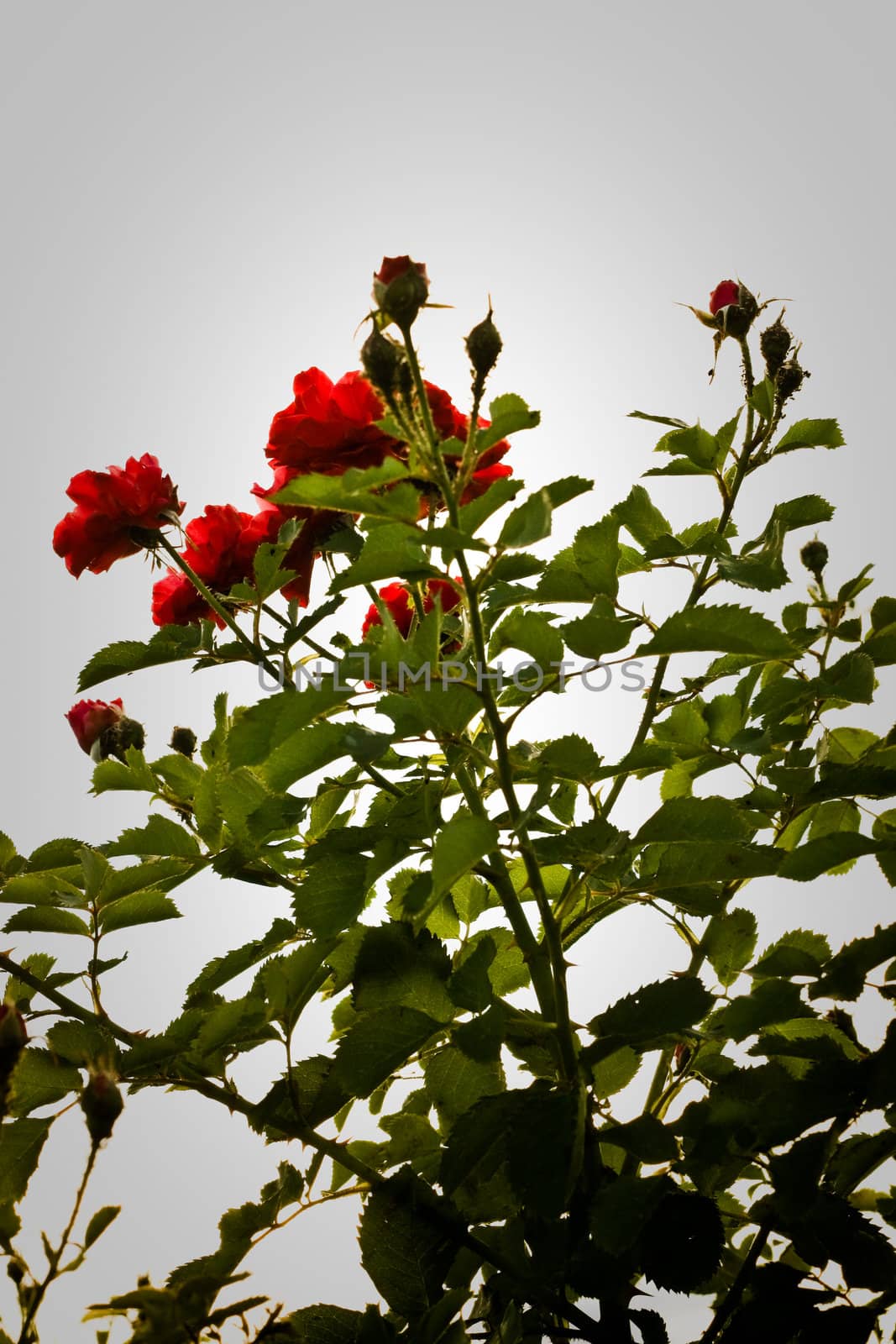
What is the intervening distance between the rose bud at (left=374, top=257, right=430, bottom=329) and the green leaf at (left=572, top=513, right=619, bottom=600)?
23 centimetres

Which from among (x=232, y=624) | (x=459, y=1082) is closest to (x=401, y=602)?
(x=232, y=624)

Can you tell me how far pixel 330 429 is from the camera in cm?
73

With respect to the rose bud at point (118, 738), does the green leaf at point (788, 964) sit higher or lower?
lower

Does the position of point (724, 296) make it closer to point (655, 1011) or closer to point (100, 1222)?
point (655, 1011)

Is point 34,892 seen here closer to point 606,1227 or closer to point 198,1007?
point 198,1007

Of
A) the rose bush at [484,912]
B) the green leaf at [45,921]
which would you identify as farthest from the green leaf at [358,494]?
the green leaf at [45,921]

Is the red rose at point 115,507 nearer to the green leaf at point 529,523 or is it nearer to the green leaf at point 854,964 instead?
the green leaf at point 529,523

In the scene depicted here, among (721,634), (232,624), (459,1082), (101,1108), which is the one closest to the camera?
(101,1108)

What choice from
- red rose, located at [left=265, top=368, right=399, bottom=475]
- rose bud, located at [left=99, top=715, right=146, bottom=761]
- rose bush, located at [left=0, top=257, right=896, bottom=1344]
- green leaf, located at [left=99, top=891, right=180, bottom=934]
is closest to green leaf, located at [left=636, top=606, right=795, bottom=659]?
rose bush, located at [left=0, top=257, right=896, bottom=1344]

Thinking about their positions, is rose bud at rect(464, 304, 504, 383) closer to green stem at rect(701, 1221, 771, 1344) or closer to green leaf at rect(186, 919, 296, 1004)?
green leaf at rect(186, 919, 296, 1004)

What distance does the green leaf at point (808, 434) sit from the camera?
2.63 feet

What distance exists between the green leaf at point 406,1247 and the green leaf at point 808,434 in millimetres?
551

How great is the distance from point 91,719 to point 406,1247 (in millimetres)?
540

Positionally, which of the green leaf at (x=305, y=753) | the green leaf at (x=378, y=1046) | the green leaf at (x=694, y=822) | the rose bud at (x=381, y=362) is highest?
the rose bud at (x=381, y=362)
